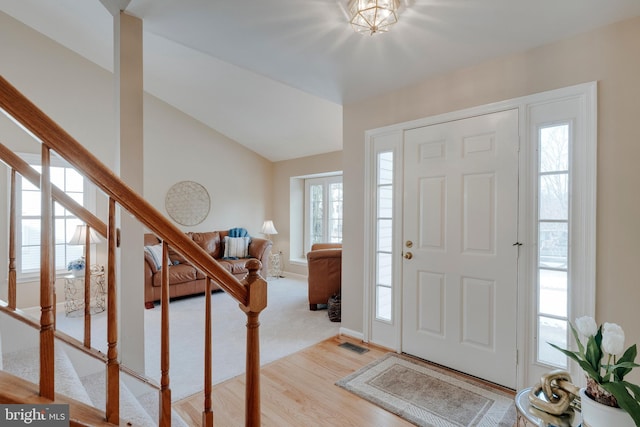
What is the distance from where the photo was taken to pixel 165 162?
207 inches

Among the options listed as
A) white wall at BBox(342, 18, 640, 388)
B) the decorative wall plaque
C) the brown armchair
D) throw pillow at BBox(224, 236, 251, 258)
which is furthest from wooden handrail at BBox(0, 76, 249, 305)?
the decorative wall plaque

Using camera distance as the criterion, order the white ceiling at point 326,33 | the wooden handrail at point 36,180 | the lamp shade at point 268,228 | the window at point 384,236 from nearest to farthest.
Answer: the wooden handrail at point 36,180, the white ceiling at point 326,33, the window at point 384,236, the lamp shade at point 268,228

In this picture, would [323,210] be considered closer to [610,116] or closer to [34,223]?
[34,223]

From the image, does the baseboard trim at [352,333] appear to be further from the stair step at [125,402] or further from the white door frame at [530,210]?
the stair step at [125,402]

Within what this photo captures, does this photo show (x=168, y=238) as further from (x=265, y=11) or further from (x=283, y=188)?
(x=283, y=188)

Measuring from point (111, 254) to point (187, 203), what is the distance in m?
4.80

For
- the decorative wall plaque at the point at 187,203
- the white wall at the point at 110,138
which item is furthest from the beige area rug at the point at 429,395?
the decorative wall plaque at the point at 187,203

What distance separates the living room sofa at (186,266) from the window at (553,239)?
334cm

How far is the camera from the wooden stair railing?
2.71ft

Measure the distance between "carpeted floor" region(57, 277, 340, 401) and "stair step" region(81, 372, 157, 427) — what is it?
1.83 ft

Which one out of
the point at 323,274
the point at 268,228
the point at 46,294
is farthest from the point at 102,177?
the point at 268,228

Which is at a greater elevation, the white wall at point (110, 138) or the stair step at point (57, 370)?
the white wall at point (110, 138)

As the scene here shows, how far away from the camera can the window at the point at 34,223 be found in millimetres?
3875

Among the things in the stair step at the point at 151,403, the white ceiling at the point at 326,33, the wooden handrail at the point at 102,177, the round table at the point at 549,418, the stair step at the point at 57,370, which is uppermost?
the white ceiling at the point at 326,33
